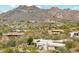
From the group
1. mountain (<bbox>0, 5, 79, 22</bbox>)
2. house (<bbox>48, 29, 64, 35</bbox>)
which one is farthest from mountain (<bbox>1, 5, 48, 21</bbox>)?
house (<bbox>48, 29, 64, 35</bbox>)

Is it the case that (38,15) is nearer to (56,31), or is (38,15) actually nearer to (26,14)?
(26,14)

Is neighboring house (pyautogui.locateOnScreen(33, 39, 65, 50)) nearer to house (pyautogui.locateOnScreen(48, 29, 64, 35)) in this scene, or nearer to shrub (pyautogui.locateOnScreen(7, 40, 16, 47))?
house (pyautogui.locateOnScreen(48, 29, 64, 35))

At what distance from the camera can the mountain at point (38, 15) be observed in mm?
1580

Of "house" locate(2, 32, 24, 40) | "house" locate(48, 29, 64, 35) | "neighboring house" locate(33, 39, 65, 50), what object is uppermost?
"house" locate(48, 29, 64, 35)

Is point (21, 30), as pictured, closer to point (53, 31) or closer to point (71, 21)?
point (53, 31)

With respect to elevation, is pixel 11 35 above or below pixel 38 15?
below

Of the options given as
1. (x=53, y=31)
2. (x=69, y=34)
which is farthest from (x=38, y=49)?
(x=69, y=34)

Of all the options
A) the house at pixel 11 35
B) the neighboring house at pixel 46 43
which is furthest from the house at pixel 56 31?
the house at pixel 11 35

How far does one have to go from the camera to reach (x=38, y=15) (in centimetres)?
159

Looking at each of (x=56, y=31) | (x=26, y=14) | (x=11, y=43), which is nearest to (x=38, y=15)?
(x=26, y=14)

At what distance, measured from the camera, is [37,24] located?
1.58m

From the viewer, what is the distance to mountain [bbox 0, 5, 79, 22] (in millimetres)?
1580

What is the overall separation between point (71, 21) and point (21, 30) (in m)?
0.48
